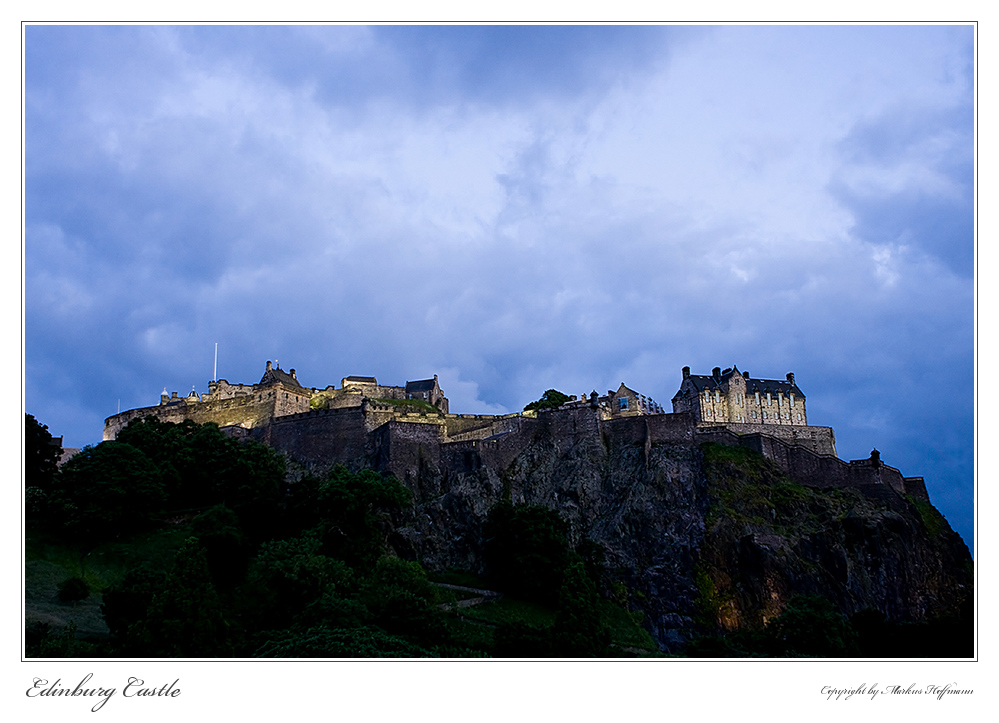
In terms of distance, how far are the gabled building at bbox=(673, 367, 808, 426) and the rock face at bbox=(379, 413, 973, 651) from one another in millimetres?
23667

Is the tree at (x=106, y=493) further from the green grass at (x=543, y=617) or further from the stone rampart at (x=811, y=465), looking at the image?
the stone rampart at (x=811, y=465)

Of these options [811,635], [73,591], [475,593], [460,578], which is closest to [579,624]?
[811,635]

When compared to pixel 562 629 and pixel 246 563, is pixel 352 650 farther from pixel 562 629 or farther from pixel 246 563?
pixel 246 563

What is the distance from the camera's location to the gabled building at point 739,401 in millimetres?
84938

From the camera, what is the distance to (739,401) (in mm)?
85812

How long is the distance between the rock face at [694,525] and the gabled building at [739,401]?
23.7 meters

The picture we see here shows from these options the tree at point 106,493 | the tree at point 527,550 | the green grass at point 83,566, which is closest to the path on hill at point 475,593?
the tree at point 527,550

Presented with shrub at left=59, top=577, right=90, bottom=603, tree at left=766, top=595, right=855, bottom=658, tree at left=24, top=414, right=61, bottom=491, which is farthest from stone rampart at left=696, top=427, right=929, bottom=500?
tree at left=24, top=414, right=61, bottom=491

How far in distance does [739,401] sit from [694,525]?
33823 mm

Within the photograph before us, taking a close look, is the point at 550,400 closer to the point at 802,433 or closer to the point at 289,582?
the point at 802,433

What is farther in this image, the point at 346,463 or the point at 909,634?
the point at 346,463
